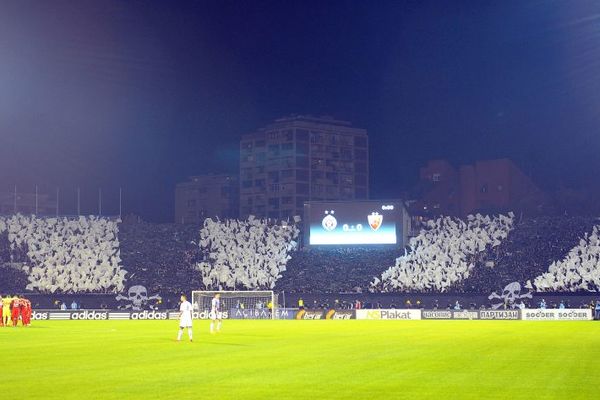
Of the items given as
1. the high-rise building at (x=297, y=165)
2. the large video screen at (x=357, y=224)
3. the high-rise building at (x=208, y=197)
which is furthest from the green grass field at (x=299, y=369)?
the high-rise building at (x=208, y=197)

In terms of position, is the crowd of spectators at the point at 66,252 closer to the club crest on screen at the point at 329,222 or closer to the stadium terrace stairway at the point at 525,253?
the club crest on screen at the point at 329,222

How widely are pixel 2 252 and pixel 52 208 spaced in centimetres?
7609

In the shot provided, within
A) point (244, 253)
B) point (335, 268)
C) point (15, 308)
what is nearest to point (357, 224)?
point (335, 268)

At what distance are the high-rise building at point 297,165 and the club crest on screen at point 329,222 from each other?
68.6 meters

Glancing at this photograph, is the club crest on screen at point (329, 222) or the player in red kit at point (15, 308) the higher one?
the club crest on screen at point (329, 222)

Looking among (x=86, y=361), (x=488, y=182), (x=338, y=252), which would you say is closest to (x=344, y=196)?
(x=488, y=182)

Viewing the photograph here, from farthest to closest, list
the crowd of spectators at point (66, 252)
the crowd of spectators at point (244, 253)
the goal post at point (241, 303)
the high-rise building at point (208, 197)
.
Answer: the high-rise building at point (208, 197), the crowd of spectators at point (244, 253), the crowd of spectators at point (66, 252), the goal post at point (241, 303)

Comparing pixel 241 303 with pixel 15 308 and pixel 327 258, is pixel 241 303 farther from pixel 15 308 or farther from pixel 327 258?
pixel 15 308

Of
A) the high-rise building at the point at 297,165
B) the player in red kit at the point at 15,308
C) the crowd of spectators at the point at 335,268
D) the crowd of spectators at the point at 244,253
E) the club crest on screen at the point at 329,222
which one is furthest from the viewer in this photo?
the high-rise building at the point at 297,165

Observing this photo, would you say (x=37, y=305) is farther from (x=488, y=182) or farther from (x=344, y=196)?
(x=344, y=196)

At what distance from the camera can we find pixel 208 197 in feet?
634

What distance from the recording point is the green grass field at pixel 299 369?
1969cm

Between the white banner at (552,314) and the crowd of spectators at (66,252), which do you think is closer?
the white banner at (552,314)

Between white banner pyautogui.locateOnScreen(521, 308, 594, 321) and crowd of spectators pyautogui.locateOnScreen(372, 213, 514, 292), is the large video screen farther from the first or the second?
white banner pyautogui.locateOnScreen(521, 308, 594, 321)
